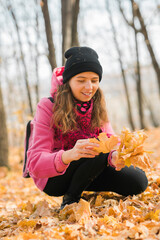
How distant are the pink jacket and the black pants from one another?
15cm

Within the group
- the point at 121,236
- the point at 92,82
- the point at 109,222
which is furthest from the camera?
the point at 92,82

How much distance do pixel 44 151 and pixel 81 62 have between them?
2.66ft

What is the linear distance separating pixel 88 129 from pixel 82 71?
21.7 inches

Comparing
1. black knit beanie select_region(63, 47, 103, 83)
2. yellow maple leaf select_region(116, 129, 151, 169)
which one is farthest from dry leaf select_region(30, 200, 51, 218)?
black knit beanie select_region(63, 47, 103, 83)

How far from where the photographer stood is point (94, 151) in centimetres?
163

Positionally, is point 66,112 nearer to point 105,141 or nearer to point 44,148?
point 44,148

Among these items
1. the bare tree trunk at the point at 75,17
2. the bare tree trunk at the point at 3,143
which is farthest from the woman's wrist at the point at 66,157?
the bare tree trunk at the point at 3,143

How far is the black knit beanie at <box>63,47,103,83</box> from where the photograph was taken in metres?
1.97

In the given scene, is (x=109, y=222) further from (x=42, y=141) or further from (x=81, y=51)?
(x=81, y=51)

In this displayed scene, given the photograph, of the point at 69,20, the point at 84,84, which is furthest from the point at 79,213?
the point at 69,20

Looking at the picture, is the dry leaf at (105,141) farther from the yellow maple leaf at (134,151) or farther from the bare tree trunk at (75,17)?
the bare tree trunk at (75,17)

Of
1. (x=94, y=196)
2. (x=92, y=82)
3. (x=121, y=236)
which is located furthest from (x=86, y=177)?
(x=92, y=82)

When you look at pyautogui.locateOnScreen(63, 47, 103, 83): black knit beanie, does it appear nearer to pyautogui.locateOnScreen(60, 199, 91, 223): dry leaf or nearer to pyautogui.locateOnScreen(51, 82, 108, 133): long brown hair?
pyautogui.locateOnScreen(51, 82, 108, 133): long brown hair

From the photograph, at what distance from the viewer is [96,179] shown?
2170 millimetres
